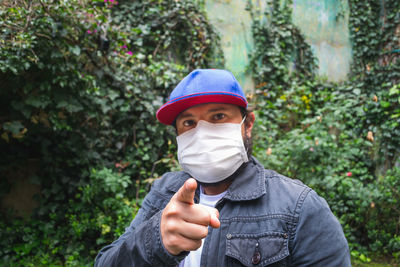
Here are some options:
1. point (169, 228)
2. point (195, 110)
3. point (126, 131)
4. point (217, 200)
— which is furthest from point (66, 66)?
point (169, 228)

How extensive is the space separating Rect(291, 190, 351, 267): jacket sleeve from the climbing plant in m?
2.31

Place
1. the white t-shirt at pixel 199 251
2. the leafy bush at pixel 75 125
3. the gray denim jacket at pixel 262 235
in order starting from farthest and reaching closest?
1. the leafy bush at pixel 75 125
2. the white t-shirt at pixel 199 251
3. the gray denim jacket at pixel 262 235

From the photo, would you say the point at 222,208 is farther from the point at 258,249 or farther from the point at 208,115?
the point at 208,115

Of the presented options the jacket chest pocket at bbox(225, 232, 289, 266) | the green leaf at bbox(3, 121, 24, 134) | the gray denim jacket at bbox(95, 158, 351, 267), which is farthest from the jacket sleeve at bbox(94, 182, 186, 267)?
the green leaf at bbox(3, 121, 24, 134)

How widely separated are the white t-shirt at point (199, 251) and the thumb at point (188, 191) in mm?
351

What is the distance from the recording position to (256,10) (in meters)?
5.53

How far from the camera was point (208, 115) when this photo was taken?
1.39 meters

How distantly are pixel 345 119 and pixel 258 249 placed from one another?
168 inches

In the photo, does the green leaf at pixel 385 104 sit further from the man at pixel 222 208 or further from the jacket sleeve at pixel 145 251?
the jacket sleeve at pixel 145 251

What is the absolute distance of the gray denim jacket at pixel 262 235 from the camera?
1.01 metres

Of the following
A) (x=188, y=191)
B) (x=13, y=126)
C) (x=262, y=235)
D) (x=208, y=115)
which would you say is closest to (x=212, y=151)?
(x=208, y=115)

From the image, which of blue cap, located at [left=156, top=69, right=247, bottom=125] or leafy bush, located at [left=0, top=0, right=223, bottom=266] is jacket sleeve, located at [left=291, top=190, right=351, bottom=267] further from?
leafy bush, located at [left=0, top=0, right=223, bottom=266]

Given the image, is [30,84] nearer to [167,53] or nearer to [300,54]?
[167,53]

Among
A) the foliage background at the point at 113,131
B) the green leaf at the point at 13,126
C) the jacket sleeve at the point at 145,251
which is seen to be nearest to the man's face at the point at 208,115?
the jacket sleeve at the point at 145,251
